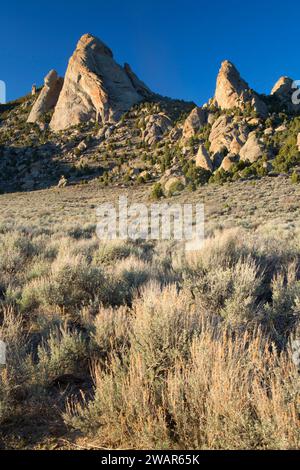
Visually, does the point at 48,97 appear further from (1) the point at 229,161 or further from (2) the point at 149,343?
(2) the point at 149,343

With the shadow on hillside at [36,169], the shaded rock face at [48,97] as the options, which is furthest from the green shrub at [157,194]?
the shaded rock face at [48,97]

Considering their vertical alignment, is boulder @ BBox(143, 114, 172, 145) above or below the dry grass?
above

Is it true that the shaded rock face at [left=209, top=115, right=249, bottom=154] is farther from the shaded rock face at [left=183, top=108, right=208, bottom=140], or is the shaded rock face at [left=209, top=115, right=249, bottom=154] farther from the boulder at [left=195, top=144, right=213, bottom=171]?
the shaded rock face at [left=183, top=108, right=208, bottom=140]

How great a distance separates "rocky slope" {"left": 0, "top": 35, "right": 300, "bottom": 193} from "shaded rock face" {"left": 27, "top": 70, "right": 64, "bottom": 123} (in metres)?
0.25

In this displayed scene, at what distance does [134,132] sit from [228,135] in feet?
76.8

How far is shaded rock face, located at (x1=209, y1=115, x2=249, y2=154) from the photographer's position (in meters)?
45.1

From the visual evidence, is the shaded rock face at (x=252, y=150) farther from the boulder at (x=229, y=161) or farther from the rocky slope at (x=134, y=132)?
the boulder at (x=229, y=161)

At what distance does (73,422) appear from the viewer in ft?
8.28

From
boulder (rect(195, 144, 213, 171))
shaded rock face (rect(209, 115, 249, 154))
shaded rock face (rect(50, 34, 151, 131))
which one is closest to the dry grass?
boulder (rect(195, 144, 213, 171))

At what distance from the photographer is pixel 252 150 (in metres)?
41.6

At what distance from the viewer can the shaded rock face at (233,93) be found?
5412 centimetres

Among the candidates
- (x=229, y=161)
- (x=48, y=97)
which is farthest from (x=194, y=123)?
(x=48, y=97)

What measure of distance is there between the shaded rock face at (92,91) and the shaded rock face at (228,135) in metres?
26.3
